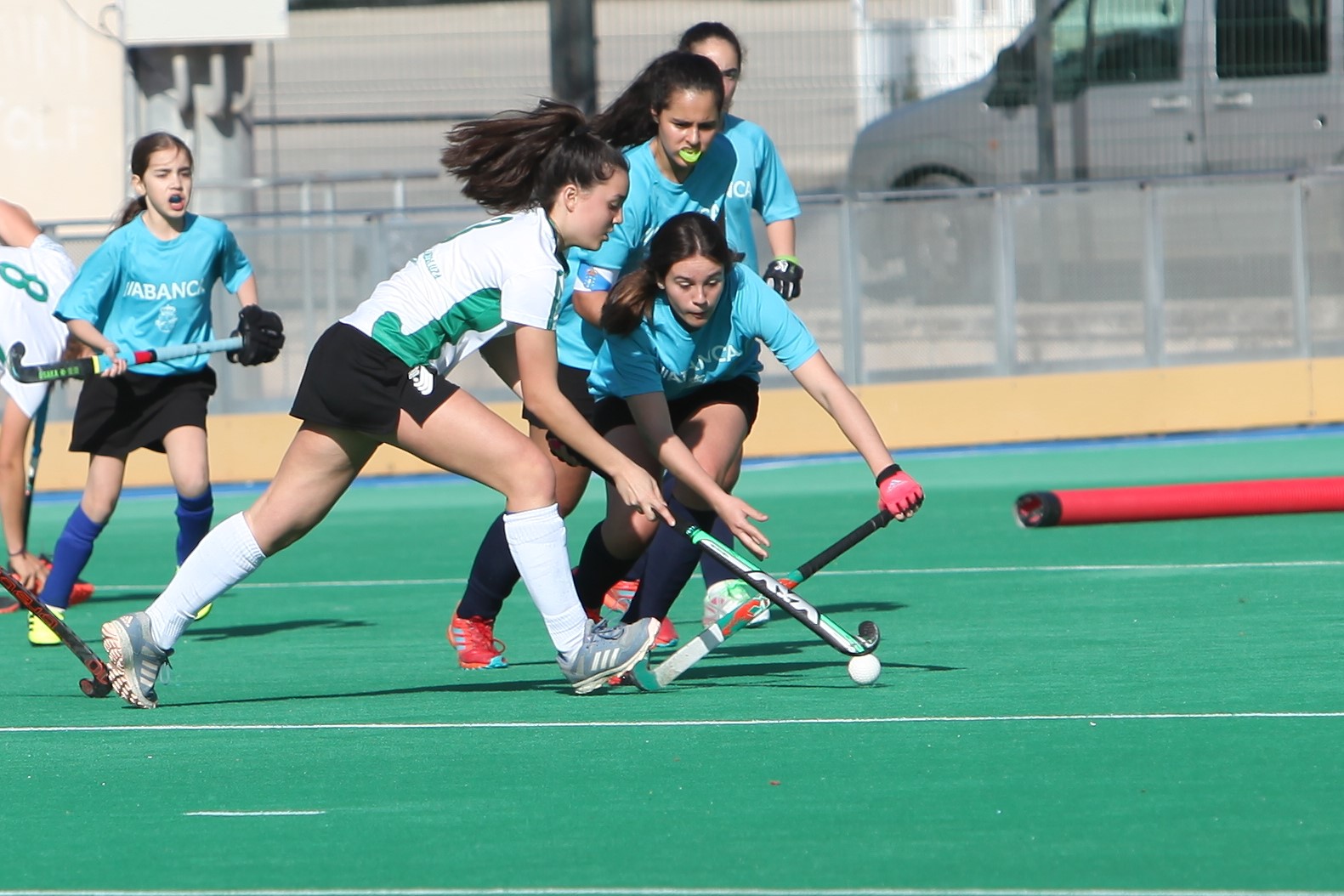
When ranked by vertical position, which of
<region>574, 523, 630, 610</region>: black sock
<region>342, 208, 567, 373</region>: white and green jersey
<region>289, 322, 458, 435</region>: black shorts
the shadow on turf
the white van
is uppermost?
the white van

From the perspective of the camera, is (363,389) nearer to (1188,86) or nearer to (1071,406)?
(1071,406)

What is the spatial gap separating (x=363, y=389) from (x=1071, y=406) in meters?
8.82

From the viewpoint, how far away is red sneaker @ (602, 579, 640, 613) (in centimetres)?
737

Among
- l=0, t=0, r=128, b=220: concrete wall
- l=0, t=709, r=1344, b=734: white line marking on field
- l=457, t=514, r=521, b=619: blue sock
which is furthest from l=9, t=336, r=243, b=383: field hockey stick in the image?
l=0, t=0, r=128, b=220: concrete wall

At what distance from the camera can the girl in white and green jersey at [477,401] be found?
528 centimetres

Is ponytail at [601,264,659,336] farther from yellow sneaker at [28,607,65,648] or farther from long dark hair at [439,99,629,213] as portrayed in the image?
yellow sneaker at [28,607,65,648]

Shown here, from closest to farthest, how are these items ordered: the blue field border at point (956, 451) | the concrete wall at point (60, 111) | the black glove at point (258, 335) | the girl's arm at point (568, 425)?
the girl's arm at point (568, 425) < the black glove at point (258, 335) < the blue field border at point (956, 451) < the concrete wall at point (60, 111)

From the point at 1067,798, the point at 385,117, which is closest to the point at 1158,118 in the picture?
the point at 385,117

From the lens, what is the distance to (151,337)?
734 cm

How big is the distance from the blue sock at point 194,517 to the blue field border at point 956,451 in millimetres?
5287

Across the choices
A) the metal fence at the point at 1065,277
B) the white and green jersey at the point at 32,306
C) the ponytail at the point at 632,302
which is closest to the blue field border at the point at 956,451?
the metal fence at the point at 1065,277

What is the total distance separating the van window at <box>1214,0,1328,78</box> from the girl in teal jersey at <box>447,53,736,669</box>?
326 inches

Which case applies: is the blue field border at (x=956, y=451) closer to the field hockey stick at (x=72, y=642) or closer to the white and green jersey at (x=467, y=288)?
the field hockey stick at (x=72, y=642)

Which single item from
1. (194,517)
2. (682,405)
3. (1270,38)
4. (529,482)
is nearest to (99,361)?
(194,517)
